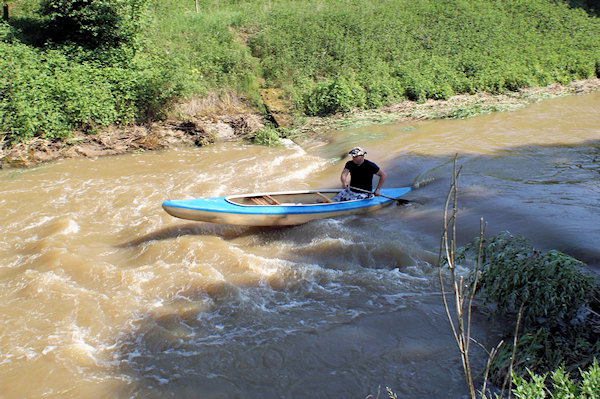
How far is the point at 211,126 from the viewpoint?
12.9m

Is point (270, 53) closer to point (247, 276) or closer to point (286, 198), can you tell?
point (286, 198)

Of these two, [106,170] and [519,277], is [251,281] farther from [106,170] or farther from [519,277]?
[106,170]

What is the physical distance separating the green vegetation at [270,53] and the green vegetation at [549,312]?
1028 centimetres

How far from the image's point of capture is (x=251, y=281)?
575cm

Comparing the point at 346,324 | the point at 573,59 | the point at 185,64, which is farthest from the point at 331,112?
the point at 573,59

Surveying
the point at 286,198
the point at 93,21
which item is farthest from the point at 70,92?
the point at 286,198

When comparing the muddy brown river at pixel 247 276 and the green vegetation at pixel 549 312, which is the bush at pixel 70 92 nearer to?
the muddy brown river at pixel 247 276

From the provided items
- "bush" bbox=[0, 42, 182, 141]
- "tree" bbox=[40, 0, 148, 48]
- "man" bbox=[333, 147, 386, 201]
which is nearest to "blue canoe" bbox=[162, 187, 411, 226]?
"man" bbox=[333, 147, 386, 201]

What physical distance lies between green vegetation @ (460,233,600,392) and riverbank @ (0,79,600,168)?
891cm

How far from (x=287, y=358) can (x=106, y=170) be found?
7807 mm

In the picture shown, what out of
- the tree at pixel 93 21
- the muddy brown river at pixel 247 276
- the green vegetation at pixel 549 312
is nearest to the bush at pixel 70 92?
the tree at pixel 93 21

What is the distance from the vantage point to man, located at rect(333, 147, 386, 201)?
781cm

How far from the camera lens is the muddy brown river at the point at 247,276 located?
417 centimetres

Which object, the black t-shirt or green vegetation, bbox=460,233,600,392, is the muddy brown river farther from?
the black t-shirt
